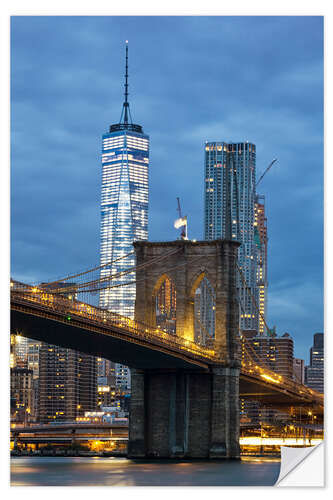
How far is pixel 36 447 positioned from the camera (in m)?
159

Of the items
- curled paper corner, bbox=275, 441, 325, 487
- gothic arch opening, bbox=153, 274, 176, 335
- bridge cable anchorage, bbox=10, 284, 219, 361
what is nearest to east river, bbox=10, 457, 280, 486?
bridge cable anchorage, bbox=10, 284, 219, 361

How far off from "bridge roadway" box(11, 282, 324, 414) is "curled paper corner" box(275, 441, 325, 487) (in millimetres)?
26302

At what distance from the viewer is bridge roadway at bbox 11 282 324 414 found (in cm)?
6297

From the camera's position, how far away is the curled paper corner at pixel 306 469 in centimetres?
3500

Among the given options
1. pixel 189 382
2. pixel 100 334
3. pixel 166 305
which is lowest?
pixel 189 382

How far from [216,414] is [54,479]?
32465 millimetres

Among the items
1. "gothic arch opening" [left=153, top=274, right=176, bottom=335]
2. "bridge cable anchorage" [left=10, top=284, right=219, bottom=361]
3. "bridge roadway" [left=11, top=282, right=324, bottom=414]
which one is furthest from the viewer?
"gothic arch opening" [left=153, top=274, right=176, bottom=335]

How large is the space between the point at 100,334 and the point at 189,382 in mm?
20229

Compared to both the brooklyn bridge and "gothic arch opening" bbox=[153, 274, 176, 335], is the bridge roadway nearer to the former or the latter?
the brooklyn bridge

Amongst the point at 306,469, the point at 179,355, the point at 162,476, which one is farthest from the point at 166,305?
the point at 306,469

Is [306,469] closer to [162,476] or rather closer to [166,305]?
[162,476]

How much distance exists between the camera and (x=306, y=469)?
35.3m
